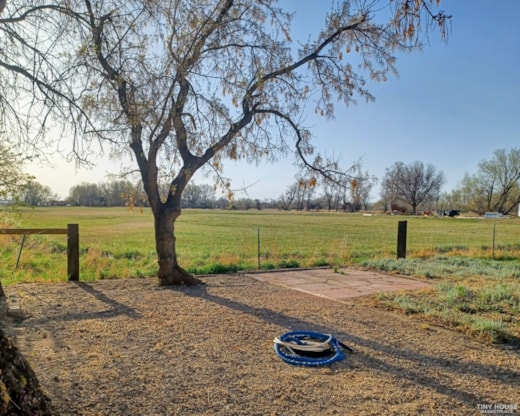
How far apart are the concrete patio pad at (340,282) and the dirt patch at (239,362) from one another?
100 centimetres

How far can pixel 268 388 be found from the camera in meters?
3.29

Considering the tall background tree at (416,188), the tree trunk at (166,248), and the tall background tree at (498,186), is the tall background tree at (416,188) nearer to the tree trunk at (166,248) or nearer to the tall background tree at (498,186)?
the tall background tree at (498,186)

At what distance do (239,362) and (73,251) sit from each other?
18.6ft

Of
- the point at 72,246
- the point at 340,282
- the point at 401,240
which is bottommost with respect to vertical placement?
the point at 340,282

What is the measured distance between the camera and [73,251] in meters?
8.09

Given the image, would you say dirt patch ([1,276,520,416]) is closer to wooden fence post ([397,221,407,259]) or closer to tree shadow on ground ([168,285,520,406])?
tree shadow on ground ([168,285,520,406])

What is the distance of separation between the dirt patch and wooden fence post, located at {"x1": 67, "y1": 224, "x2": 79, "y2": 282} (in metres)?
1.68

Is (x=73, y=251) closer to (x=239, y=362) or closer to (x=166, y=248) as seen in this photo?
(x=166, y=248)

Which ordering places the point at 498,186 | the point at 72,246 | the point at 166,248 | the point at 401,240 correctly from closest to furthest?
the point at 166,248 < the point at 72,246 < the point at 401,240 < the point at 498,186

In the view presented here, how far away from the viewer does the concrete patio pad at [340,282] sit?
7.48m

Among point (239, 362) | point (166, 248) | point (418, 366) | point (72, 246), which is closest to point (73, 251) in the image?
point (72, 246)

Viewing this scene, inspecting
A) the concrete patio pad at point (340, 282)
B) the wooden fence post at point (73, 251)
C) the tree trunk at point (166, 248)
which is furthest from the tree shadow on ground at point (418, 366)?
the wooden fence post at point (73, 251)

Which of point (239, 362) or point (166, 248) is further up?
point (166, 248)

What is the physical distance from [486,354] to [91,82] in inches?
268
